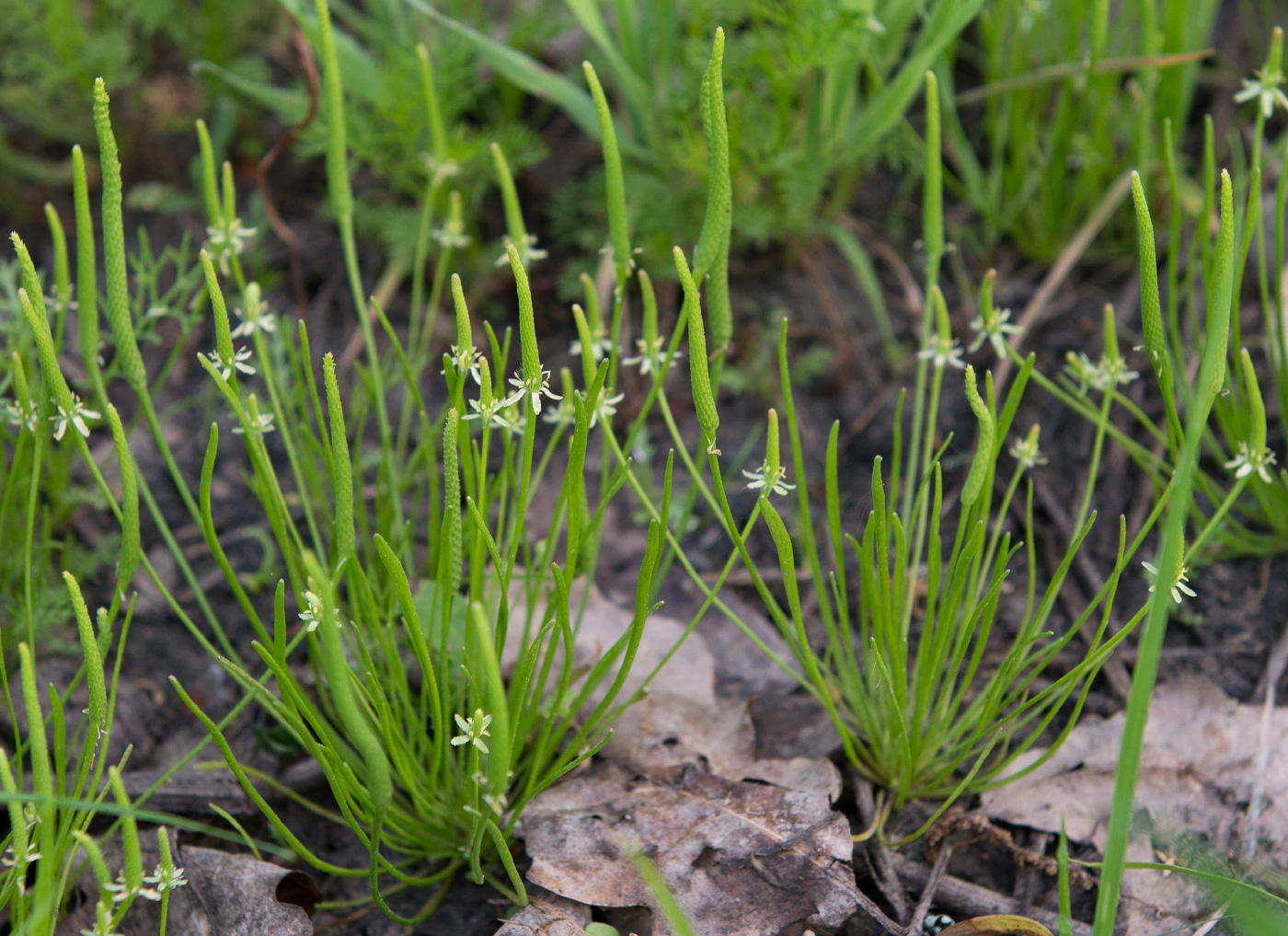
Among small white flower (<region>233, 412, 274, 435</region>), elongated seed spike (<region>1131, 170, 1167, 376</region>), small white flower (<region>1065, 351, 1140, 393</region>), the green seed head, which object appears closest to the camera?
the green seed head

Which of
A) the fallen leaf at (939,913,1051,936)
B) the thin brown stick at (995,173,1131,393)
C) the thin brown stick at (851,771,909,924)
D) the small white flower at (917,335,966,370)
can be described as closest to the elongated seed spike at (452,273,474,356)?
the small white flower at (917,335,966,370)

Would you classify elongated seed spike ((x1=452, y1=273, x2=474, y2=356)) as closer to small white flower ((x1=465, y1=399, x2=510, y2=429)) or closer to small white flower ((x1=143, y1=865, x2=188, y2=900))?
small white flower ((x1=465, y1=399, x2=510, y2=429))

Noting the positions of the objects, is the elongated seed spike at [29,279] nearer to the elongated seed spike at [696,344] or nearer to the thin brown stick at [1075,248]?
the elongated seed spike at [696,344]

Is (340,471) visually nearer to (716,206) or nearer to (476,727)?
(476,727)

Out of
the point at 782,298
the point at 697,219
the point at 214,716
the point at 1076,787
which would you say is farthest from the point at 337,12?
the point at 1076,787

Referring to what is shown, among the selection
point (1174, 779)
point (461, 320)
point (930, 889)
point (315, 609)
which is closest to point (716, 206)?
point (461, 320)

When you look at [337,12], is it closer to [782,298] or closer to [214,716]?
[782,298]
